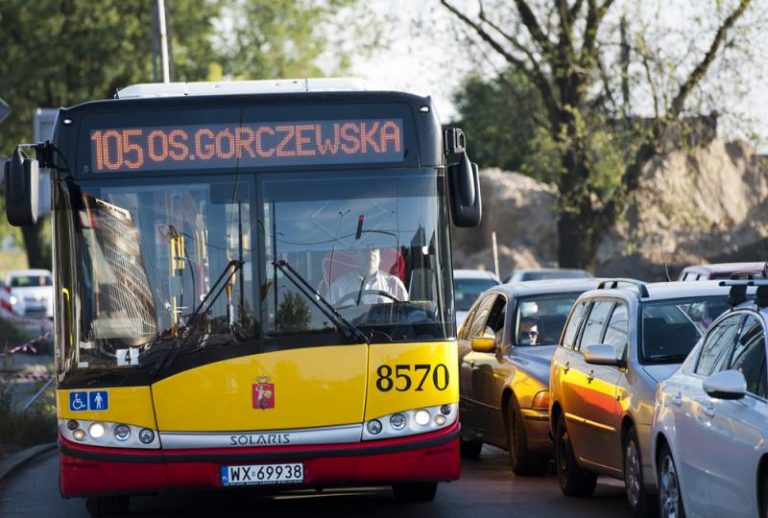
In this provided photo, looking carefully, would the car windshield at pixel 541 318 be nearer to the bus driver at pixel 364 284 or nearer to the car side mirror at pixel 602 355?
the car side mirror at pixel 602 355

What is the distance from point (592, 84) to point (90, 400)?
24.6 metres

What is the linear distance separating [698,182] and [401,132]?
34396 millimetres

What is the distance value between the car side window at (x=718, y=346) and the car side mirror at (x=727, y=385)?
80 centimetres

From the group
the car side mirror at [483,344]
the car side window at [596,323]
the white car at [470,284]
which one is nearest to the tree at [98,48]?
the white car at [470,284]

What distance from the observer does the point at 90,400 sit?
1045 cm

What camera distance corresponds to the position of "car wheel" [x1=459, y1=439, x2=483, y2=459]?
52.5 ft

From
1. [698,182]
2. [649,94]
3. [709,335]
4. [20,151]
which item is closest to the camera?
[709,335]

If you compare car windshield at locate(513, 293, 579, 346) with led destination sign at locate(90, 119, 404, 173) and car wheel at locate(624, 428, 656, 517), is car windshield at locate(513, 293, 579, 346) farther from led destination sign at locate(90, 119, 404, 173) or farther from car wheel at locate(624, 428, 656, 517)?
led destination sign at locate(90, 119, 404, 173)

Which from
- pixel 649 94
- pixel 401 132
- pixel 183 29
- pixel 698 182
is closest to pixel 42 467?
pixel 401 132

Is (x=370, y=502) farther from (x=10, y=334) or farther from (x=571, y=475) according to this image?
(x=10, y=334)

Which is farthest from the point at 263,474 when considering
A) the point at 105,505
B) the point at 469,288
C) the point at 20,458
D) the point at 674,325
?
the point at 469,288

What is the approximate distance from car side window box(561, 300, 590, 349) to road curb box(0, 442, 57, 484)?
5033 millimetres

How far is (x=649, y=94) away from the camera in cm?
3341

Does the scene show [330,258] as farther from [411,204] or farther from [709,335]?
[709,335]
